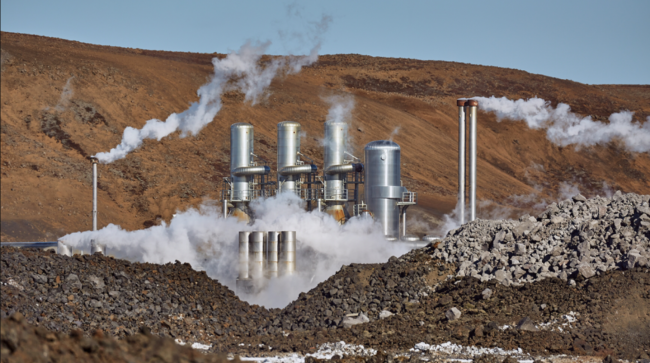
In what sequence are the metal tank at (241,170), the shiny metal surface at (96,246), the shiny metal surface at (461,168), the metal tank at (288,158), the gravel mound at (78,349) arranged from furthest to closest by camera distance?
the metal tank at (241,170) < the metal tank at (288,158) < the shiny metal surface at (461,168) < the shiny metal surface at (96,246) < the gravel mound at (78,349)

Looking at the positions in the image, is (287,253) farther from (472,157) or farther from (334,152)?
(472,157)

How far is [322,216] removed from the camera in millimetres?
40406

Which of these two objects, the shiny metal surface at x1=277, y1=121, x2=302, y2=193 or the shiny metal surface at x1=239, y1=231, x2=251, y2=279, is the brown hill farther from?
the shiny metal surface at x1=239, y1=231, x2=251, y2=279

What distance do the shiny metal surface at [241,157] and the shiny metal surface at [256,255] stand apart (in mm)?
9265

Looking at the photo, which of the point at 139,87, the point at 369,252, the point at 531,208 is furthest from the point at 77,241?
the point at 531,208

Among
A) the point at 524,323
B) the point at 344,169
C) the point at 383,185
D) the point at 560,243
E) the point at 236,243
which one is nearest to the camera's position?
the point at 524,323

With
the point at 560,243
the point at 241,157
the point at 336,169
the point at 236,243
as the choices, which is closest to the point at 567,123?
the point at 336,169

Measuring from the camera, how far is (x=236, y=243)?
39.8 meters

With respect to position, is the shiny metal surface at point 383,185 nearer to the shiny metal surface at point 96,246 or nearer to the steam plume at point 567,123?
the shiny metal surface at point 96,246

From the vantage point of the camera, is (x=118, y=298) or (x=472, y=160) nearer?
(x=118, y=298)

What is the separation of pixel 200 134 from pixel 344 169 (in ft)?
135

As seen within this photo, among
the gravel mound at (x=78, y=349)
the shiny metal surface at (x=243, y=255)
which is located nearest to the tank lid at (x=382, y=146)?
the shiny metal surface at (x=243, y=255)

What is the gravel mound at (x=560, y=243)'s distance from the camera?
26047 millimetres

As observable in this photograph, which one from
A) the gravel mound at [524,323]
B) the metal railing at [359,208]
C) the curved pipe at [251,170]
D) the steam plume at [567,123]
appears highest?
the steam plume at [567,123]
